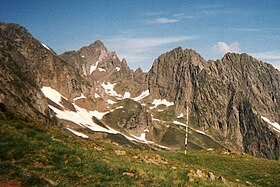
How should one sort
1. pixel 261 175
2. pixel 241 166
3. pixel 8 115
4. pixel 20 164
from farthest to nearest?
pixel 241 166
pixel 261 175
pixel 8 115
pixel 20 164

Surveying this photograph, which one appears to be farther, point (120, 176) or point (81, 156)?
point (81, 156)

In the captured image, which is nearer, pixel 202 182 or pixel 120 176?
pixel 120 176

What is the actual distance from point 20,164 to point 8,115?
14.9 metres

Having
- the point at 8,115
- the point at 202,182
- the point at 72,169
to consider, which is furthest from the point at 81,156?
the point at 8,115

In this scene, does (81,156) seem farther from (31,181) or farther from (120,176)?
(31,181)

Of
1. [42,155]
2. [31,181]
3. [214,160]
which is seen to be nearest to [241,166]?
[214,160]

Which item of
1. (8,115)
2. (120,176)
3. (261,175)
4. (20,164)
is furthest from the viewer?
(261,175)

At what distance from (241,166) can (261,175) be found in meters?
5.19

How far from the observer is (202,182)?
24672 mm

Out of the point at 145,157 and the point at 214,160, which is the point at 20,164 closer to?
the point at 145,157

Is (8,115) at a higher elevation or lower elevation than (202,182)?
higher

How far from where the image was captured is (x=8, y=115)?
108 ft

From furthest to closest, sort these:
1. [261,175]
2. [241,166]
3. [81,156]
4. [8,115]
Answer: [241,166]
[261,175]
[8,115]
[81,156]

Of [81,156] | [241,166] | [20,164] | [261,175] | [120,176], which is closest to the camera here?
[20,164]
